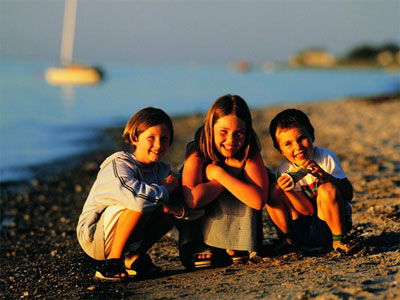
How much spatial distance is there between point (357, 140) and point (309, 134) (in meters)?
6.39

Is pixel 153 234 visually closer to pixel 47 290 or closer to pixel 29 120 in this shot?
pixel 47 290

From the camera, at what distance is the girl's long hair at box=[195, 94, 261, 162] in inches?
136

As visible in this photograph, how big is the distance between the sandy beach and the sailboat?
41898 mm

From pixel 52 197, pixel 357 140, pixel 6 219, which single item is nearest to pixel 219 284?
pixel 6 219

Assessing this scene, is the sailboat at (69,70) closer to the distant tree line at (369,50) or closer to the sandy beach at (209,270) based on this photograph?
the sandy beach at (209,270)

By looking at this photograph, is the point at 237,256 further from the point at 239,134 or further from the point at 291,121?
the point at 291,121

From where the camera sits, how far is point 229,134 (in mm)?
3432

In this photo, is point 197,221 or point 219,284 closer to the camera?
point 219,284

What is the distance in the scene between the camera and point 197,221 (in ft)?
11.9

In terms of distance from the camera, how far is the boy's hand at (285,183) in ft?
10.9

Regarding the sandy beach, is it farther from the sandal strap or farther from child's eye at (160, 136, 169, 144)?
child's eye at (160, 136, 169, 144)

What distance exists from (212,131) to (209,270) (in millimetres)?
952

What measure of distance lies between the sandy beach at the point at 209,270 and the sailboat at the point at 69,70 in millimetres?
41898

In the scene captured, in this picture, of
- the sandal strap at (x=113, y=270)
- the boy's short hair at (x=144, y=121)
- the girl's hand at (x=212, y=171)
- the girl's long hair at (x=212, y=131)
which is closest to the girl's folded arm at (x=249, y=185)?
the girl's hand at (x=212, y=171)
